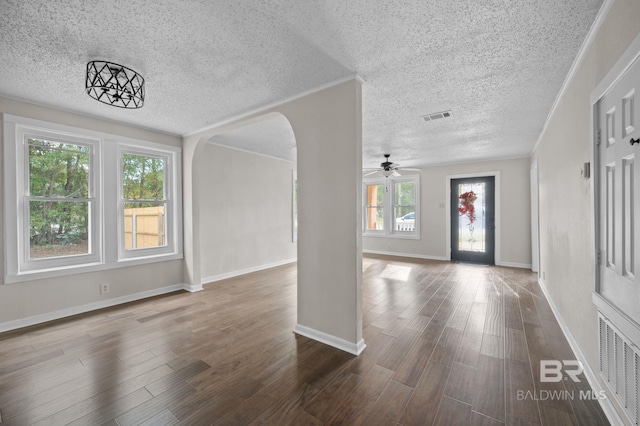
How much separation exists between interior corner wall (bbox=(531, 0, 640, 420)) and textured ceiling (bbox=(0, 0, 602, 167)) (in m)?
0.21

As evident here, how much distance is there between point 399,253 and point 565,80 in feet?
18.7

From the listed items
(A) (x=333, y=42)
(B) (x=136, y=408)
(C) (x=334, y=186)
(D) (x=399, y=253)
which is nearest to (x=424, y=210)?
(D) (x=399, y=253)

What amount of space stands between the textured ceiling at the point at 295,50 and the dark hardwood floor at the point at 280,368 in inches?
100

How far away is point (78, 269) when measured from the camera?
11.2 ft

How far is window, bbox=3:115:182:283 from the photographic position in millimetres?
3035

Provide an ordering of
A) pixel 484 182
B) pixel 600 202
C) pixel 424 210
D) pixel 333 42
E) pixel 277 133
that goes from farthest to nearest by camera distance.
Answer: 1. pixel 424 210
2. pixel 484 182
3. pixel 277 133
4. pixel 333 42
5. pixel 600 202

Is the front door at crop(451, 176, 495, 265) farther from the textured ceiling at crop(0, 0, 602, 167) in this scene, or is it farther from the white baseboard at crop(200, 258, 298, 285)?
the white baseboard at crop(200, 258, 298, 285)

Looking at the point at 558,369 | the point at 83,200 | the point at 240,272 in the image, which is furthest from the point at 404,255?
the point at 83,200

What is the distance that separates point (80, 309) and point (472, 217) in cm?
773

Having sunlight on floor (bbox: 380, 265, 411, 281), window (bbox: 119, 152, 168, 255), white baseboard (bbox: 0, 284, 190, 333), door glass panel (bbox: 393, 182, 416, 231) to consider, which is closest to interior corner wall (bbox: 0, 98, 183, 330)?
white baseboard (bbox: 0, 284, 190, 333)

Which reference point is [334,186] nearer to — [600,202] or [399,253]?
[600,202]

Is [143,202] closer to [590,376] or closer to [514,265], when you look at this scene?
[590,376]

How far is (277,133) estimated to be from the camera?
4.38 metres

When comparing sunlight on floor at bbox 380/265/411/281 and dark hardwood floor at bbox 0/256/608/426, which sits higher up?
sunlight on floor at bbox 380/265/411/281
